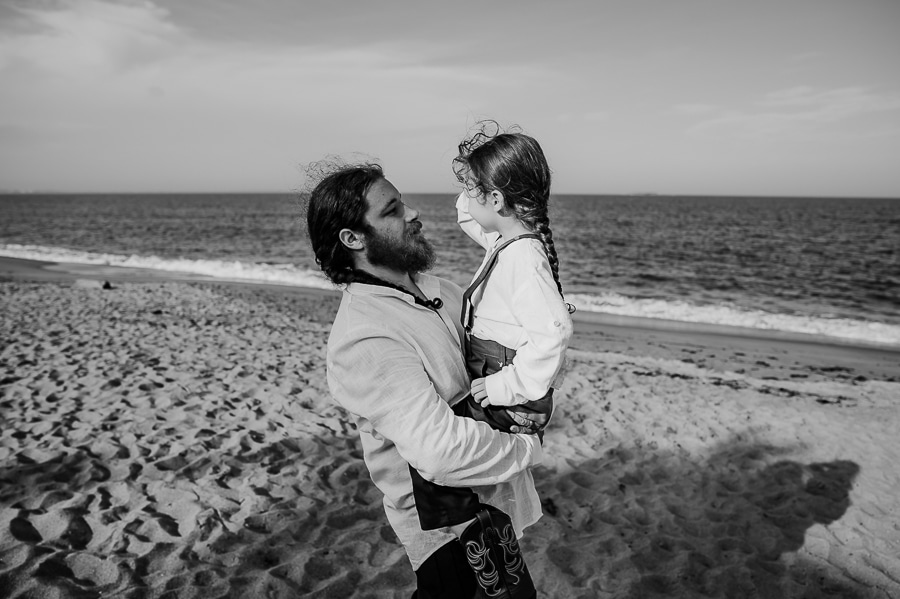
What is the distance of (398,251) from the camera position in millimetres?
1945

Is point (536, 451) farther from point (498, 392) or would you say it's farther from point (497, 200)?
point (497, 200)

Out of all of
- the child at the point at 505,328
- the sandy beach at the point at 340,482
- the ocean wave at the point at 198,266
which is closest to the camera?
the child at the point at 505,328

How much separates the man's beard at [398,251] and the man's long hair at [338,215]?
5cm

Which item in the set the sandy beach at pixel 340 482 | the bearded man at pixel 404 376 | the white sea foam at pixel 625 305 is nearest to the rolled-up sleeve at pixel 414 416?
the bearded man at pixel 404 376

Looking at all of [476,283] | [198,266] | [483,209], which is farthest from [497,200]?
[198,266]

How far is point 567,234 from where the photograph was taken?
1490 inches

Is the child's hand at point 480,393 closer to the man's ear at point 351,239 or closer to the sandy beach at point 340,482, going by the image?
the man's ear at point 351,239

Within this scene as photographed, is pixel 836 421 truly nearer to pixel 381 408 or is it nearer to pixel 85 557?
pixel 381 408

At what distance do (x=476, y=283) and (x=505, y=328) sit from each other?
0.76ft

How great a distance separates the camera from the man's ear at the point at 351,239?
1.89 meters

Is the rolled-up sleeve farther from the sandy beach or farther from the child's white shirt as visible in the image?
the sandy beach

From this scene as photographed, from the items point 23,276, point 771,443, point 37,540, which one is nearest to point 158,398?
point 37,540

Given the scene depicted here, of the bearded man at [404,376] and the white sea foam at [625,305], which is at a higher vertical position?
the bearded man at [404,376]

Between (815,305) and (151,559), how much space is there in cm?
1740
